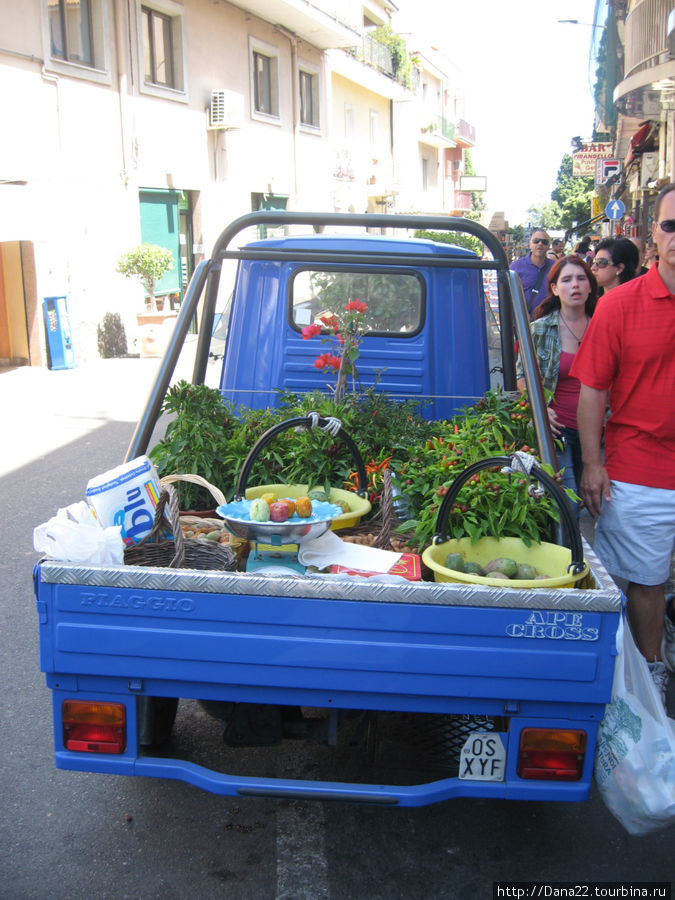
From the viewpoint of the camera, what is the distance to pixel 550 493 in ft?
8.61

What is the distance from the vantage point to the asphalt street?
2.65 m

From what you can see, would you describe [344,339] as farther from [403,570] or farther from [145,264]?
[145,264]

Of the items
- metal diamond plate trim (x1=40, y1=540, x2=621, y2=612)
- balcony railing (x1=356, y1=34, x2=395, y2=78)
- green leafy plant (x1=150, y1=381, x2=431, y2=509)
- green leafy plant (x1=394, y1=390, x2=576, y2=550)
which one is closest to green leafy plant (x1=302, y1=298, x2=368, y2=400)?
green leafy plant (x1=150, y1=381, x2=431, y2=509)

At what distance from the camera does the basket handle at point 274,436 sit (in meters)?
2.98

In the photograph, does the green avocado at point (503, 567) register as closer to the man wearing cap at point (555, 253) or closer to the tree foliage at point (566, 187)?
the man wearing cap at point (555, 253)

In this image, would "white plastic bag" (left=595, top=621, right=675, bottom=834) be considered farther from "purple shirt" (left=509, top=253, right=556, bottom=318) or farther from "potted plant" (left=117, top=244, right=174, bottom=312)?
"potted plant" (left=117, top=244, right=174, bottom=312)

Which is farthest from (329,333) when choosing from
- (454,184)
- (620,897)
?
(454,184)

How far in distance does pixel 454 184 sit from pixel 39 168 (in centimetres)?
4837

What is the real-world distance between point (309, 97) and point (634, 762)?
1039 inches

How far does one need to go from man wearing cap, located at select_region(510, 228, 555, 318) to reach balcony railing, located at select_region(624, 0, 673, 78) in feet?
13.8

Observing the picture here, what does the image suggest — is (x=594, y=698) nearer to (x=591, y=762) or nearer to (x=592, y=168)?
(x=591, y=762)

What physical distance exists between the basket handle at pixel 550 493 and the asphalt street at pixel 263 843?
3.36 ft

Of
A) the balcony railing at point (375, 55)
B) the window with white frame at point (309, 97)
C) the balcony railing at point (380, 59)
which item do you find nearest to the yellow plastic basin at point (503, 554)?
the window with white frame at point (309, 97)

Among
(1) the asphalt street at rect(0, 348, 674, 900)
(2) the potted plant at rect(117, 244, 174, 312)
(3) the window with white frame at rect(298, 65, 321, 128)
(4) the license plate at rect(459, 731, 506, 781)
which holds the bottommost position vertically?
(1) the asphalt street at rect(0, 348, 674, 900)
